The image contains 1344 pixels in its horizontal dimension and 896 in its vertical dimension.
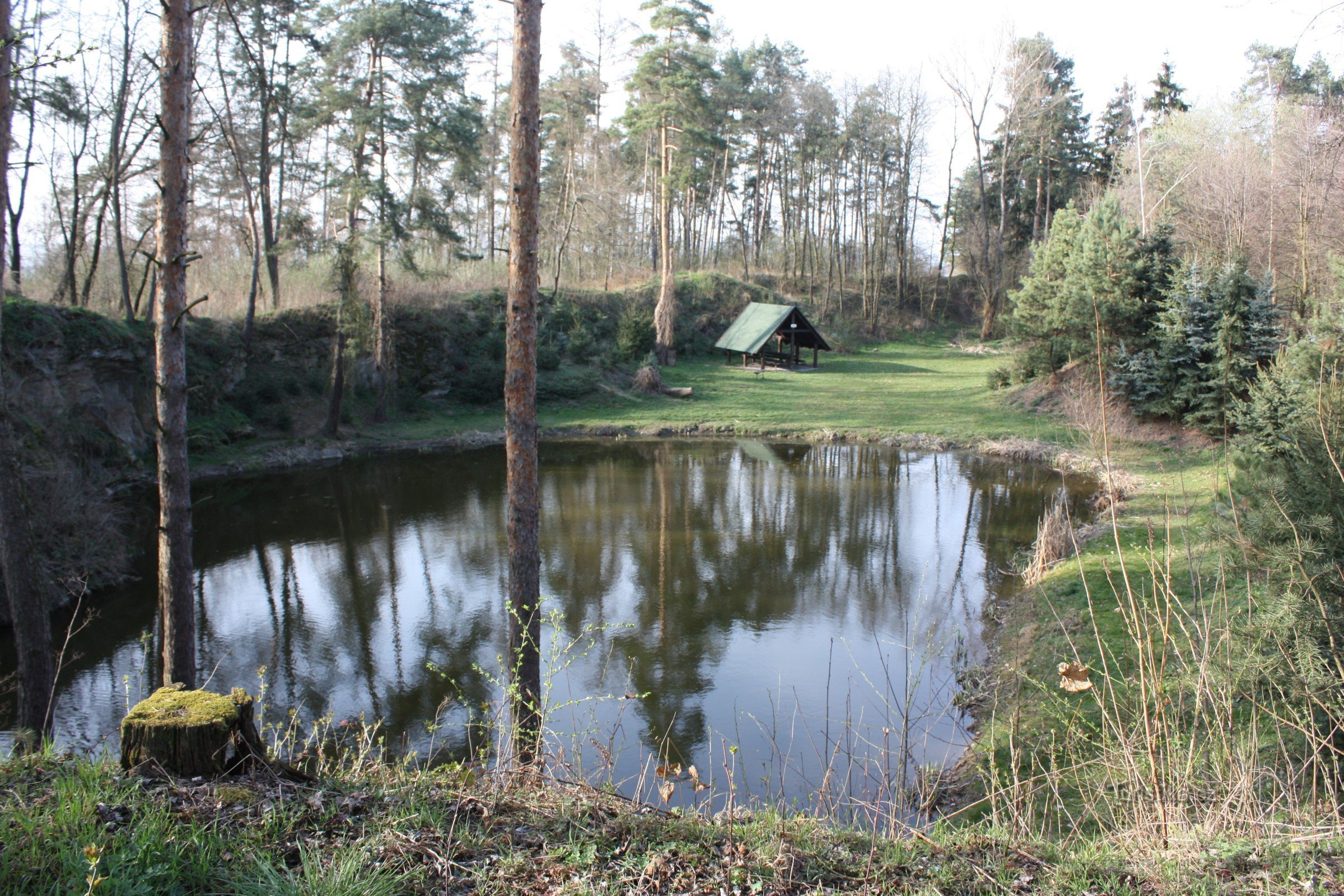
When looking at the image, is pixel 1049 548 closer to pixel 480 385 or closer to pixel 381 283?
pixel 381 283

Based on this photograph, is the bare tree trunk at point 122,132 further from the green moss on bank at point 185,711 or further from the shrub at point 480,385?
the green moss on bank at point 185,711

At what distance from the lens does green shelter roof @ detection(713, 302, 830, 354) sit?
107ft

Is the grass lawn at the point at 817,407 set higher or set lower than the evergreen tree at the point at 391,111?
lower

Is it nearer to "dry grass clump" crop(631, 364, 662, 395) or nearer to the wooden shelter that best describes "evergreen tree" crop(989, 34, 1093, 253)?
the wooden shelter

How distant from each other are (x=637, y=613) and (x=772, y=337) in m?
25.3

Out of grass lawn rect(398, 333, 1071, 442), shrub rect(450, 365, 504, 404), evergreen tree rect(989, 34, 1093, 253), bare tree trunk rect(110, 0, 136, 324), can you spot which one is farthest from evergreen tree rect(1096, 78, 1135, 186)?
bare tree trunk rect(110, 0, 136, 324)

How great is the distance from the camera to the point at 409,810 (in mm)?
3320

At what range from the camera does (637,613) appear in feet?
32.2

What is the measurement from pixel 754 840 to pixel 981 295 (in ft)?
139

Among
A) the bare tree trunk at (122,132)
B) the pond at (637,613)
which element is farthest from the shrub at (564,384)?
the bare tree trunk at (122,132)

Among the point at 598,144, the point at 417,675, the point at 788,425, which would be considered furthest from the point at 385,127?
the point at 598,144

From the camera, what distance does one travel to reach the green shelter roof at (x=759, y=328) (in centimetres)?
3256

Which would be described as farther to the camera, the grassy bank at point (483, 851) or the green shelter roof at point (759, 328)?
the green shelter roof at point (759, 328)

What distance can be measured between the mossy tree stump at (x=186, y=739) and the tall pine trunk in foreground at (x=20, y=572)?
3.41 meters
